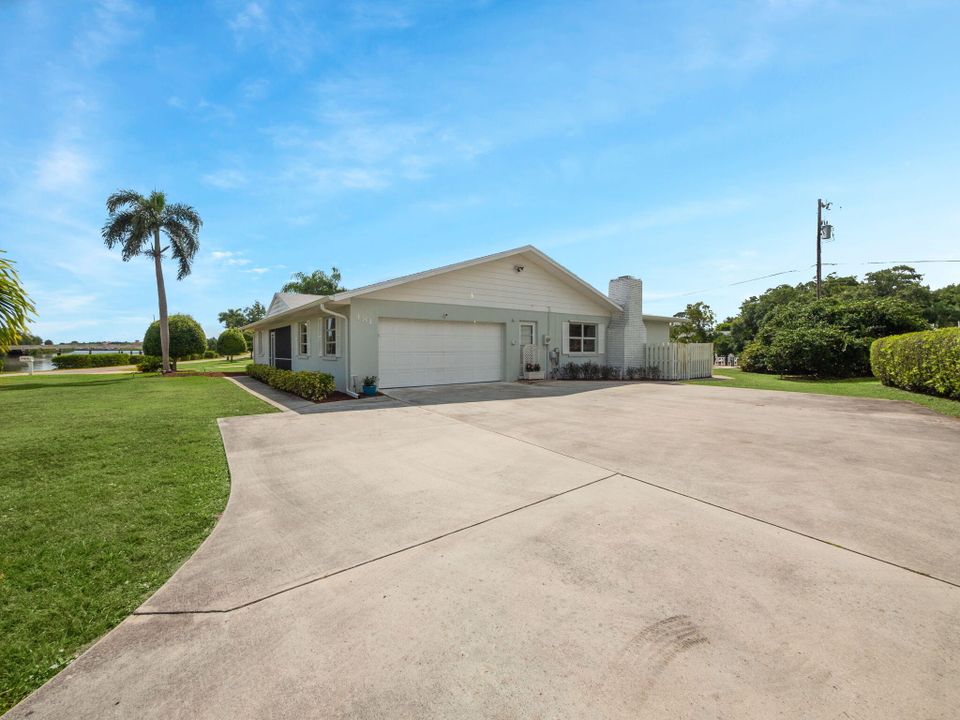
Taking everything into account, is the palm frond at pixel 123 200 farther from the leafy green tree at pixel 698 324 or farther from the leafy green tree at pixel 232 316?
the leafy green tree at pixel 232 316

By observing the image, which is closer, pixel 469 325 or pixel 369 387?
pixel 369 387

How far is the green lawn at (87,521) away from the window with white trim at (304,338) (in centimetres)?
833

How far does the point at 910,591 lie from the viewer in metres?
2.35

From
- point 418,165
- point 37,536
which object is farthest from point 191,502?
point 418,165

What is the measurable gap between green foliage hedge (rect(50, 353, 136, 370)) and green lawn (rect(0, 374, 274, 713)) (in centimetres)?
3147

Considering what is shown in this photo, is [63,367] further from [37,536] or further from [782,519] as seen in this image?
[782,519]

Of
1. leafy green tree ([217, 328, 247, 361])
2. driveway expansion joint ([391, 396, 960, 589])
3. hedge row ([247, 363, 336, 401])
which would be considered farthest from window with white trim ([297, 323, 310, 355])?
leafy green tree ([217, 328, 247, 361])

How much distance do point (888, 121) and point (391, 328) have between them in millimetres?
13274

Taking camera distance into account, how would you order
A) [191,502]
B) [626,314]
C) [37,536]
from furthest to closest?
[626,314] → [191,502] → [37,536]

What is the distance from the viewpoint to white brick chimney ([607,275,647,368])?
16.9 metres

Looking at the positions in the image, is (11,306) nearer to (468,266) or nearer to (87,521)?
(87,521)

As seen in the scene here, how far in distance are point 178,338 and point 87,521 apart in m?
32.1

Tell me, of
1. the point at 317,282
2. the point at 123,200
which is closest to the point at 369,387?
the point at 123,200

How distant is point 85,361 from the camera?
101 ft
